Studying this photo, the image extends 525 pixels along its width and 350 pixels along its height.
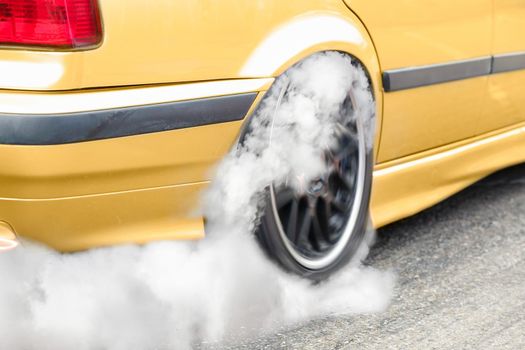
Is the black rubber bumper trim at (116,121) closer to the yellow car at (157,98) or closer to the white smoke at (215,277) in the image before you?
the yellow car at (157,98)

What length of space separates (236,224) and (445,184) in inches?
45.4

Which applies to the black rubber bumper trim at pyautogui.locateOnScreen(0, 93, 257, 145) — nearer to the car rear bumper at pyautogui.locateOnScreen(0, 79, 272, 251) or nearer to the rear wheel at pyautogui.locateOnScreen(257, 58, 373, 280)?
the car rear bumper at pyautogui.locateOnScreen(0, 79, 272, 251)

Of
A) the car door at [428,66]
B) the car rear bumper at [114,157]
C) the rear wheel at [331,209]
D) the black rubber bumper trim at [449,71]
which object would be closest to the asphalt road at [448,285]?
the rear wheel at [331,209]

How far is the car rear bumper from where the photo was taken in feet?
7.70

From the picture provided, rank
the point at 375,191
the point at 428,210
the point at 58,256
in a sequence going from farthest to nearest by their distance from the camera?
the point at 428,210, the point at 375,191, the point at 58,256

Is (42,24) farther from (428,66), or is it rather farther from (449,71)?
(449,71)

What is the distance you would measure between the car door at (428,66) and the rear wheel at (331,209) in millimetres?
115

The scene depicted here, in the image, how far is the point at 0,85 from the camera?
7.70 ft

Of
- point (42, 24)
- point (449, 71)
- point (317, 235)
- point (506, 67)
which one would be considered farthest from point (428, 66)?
point (42, 24)

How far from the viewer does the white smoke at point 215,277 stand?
2.65 meters

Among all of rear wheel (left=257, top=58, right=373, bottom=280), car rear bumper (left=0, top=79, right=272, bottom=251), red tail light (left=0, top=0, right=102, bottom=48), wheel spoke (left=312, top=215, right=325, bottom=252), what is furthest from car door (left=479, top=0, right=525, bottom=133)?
red tail light (left=0, top=0, right=102, bottom=48)

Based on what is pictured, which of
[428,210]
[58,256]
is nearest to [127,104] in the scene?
[58,256]

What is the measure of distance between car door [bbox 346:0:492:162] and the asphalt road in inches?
16.3

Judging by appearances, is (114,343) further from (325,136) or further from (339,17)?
(339,17)
